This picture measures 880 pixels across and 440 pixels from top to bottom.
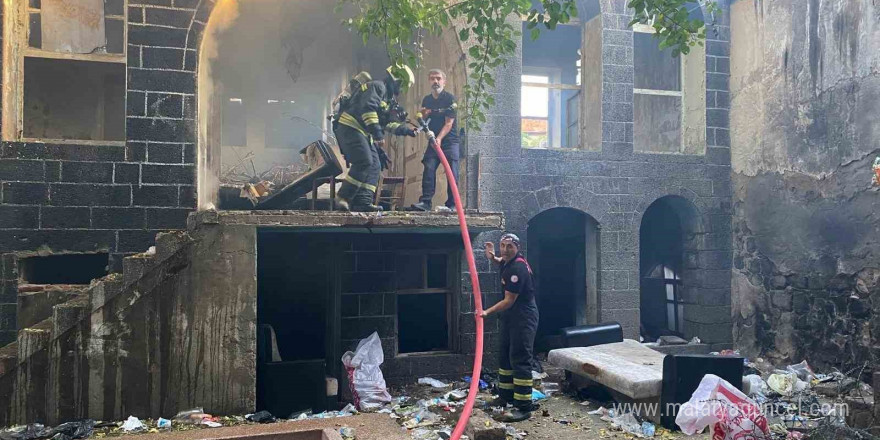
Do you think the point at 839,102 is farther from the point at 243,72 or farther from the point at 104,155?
the point at 243,72

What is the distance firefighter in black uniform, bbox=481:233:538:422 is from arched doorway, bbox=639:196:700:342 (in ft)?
14.1

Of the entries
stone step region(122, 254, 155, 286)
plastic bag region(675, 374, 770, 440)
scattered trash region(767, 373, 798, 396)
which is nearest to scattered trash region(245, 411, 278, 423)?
stone step region(122, 254, 155, 286)

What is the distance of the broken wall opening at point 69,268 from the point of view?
286 inches

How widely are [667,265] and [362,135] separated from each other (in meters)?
6.16

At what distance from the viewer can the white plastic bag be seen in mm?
7039

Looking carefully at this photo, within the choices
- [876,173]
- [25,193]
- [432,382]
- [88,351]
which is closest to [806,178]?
[876,173]

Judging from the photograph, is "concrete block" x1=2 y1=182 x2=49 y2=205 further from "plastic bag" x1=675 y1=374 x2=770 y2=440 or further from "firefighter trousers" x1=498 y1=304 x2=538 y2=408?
"plastic bag" x1=675 y1=374 x2=770 y2=440

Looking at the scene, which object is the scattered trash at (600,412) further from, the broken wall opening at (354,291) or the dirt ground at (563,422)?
the broken wall opening at (354,291)

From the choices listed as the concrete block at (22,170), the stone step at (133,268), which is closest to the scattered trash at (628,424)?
the stone step at (133,268)

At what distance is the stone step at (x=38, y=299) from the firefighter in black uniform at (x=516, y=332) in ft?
16.1

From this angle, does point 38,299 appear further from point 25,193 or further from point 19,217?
point 25,193

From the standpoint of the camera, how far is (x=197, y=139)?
298 inches

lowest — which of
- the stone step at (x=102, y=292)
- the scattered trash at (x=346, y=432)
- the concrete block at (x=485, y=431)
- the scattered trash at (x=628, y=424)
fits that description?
the scattered trash at (x=628, y=424)

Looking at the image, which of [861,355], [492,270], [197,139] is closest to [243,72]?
[197,139]
